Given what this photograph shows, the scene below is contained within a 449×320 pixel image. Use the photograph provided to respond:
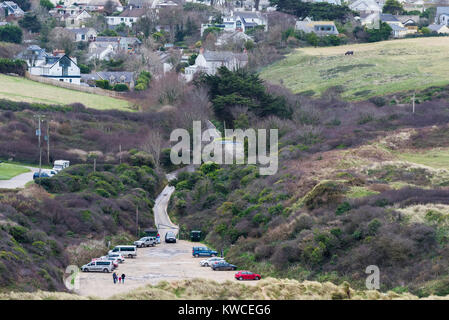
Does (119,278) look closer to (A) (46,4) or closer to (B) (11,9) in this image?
(B) (11,9)

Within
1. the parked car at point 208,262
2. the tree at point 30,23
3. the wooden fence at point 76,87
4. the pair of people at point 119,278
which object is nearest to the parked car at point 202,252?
the parked car at point 208,262

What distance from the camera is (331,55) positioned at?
99.4m

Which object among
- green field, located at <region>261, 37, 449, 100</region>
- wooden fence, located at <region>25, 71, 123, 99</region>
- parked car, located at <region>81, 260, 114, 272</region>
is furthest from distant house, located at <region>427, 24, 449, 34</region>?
parked car, located at <region>81, 260, 114, 272</region>

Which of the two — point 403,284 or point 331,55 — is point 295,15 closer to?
point 331,55

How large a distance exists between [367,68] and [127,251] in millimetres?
53026

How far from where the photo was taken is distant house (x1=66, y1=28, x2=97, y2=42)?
123062mm

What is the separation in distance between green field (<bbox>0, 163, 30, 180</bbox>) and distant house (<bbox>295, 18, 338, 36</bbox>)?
198 ft

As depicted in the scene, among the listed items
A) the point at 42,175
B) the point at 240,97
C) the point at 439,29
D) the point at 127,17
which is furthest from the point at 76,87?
the point at 439,29

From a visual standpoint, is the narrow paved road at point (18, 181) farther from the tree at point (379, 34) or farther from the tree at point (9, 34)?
the tree at point (379, 34)

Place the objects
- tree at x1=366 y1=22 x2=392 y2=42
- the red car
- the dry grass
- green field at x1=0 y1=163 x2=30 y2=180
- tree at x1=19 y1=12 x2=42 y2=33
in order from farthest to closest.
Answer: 1. tree at x1=19 y1=12 x2=42 y2=33
2. tree at x1=366 y1=22 x2=392 y2=42
3. green field at x1=0 y1=163 x2=30 y2=180
4. the red car
5. the dry grass

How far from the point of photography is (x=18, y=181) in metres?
53.7

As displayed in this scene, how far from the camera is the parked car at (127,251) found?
42.1m

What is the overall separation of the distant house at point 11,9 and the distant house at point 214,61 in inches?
1929

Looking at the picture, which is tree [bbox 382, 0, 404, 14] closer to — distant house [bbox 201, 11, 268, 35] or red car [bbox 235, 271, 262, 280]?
distant house [bbox 201, 11, 268, 35]
